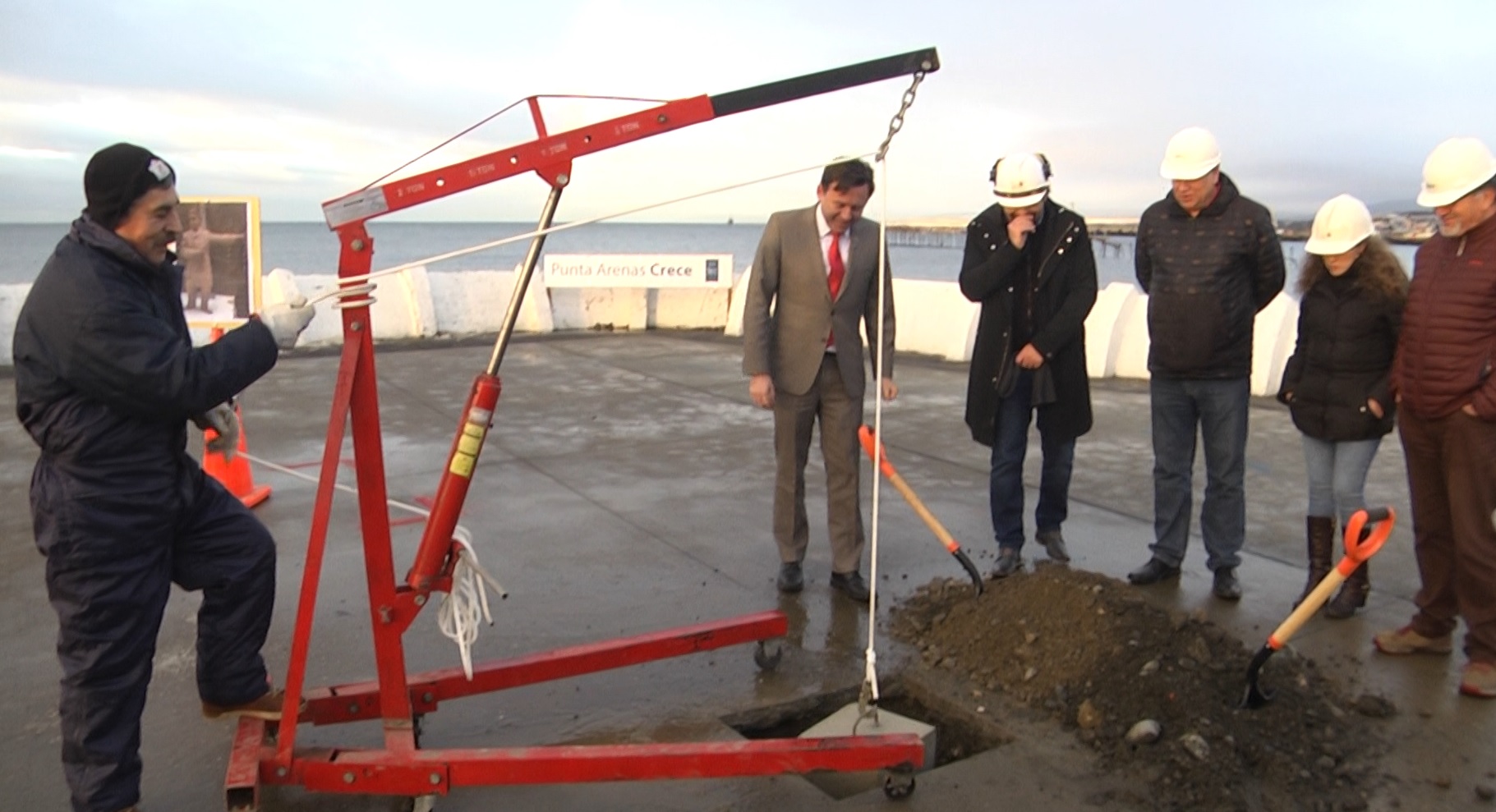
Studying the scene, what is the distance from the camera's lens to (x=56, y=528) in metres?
3.09

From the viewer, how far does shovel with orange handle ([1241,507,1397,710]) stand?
3.69 metres

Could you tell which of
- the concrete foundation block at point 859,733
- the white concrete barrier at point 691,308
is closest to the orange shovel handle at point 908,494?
the concrete foundation block at point 859,733

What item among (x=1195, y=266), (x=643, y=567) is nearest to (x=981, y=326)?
(x=1195, y=266)

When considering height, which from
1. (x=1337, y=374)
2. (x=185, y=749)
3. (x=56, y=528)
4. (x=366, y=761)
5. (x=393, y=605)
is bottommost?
(x=185, y=749)

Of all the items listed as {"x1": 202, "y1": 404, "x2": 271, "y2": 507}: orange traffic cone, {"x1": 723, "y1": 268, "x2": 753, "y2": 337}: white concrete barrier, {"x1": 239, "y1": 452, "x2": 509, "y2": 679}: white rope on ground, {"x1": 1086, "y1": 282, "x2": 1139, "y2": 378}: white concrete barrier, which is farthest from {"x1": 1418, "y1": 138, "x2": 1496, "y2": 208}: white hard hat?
{"x1": 723, "y1": 268, "x2": 753, "y2": 337}: white concrete barrier

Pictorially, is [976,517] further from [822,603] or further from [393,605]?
[393,605]

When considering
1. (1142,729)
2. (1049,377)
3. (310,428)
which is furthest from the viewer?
(310,428)

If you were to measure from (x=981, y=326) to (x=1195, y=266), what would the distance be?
39.6 inches

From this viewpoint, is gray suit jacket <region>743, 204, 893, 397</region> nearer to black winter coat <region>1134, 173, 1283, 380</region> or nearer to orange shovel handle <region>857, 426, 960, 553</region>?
orange shovel handle <region>857, 426, 960, 553</region>

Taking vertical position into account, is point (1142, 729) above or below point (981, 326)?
below

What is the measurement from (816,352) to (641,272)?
11196 mm

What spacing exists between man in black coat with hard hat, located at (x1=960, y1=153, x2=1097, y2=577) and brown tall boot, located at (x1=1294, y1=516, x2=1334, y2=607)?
3.60ft

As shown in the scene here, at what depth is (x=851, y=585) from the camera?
17.1 feet

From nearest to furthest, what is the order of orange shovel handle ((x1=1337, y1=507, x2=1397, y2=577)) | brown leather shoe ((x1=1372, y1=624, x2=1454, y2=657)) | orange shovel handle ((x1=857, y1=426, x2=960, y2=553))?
1. orange shovel handle ((x1=1337, y1=507, x2=1397, y2=577))
2. orange shovel handle ((x1=857, y1=426, x2=960, y2=553))
3. brown leather shoe ((x1=1372, y1=624, x2=1454, y2=657))
